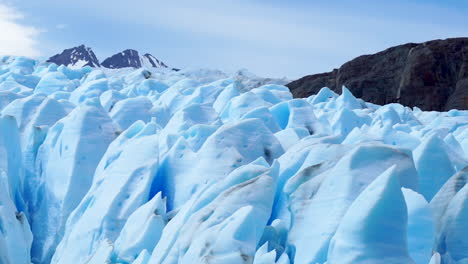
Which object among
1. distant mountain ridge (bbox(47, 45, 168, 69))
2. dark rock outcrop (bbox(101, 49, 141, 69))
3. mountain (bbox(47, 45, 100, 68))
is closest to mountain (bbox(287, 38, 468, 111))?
distant mountain ridge (bbox(47, 45, 168, 69))

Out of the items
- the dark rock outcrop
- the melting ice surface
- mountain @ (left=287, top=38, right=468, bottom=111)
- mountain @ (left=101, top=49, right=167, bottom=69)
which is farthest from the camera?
mountain @ (left=101, top=49, right=167, bottom=69)

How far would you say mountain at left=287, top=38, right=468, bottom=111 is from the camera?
4159 centimetres

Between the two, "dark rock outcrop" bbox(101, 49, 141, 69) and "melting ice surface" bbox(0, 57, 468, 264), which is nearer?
"melting ice surface" bbox(0, 57, 468, 264)

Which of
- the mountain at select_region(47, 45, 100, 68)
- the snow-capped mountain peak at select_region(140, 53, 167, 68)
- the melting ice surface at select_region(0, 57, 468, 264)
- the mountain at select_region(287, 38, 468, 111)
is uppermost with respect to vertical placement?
the melting ice surface at select_region(0, 57, 468, 264)

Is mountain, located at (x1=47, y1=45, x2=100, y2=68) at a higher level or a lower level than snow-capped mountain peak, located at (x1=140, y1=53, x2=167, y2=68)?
higher

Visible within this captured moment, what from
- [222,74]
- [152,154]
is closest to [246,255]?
[152,154]

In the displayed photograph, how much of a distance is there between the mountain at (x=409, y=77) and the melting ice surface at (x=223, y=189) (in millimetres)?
29278

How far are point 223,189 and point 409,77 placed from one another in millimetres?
38790

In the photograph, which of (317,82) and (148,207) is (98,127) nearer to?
(148,207)

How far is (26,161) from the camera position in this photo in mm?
10414

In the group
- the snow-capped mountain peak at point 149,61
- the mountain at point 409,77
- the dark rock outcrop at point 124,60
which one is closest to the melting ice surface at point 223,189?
the mountain at point 409,77

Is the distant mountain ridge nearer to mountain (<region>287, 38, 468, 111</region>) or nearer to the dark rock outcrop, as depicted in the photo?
the dark rock outcrop

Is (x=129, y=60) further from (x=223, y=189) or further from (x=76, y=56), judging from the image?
(x=223, y=189)

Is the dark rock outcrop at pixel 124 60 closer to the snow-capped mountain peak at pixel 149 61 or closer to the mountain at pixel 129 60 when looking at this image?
the mountain at pixel 129 60
